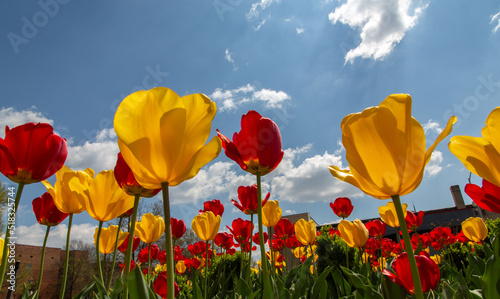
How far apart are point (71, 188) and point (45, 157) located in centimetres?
22

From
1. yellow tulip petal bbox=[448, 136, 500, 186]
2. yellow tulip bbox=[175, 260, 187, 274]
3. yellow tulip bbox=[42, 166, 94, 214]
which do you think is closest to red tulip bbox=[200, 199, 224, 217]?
yellow tulip bbox=[42, 166, 94, 214]

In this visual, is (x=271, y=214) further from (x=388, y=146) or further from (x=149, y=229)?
(x=388, y=146)

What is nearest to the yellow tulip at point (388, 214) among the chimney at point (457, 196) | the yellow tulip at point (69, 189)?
the yellow tulip at point (69, 189)

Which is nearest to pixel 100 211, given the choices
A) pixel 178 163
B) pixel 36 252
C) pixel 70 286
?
pixel 178 163

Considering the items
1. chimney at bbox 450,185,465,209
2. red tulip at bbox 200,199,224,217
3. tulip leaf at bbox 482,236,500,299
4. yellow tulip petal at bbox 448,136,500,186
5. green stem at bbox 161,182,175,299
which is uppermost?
chimney at bbox 450,185,465,209

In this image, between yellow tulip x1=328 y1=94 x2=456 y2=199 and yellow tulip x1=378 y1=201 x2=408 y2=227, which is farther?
yellow tulip x1=378 y1=201 x2=408 y2=227

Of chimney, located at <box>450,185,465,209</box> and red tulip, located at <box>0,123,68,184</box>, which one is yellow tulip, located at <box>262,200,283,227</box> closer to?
red tulip, located at <box>0,123,68,184</box>

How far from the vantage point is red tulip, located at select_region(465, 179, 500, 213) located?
40.1 inches

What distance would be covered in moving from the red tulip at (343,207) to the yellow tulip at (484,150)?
363 cm

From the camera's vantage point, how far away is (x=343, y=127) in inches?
29.8

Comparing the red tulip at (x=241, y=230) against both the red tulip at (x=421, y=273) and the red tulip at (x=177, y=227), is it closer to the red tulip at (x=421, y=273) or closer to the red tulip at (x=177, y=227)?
the red tulip at (x=177, y=227)

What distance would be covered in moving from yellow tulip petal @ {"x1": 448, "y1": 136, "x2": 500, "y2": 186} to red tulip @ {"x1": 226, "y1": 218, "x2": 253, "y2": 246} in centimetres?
277

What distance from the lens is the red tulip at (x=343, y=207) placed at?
4262 mm

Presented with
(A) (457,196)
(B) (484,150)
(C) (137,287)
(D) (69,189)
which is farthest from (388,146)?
(A) (457,196)
